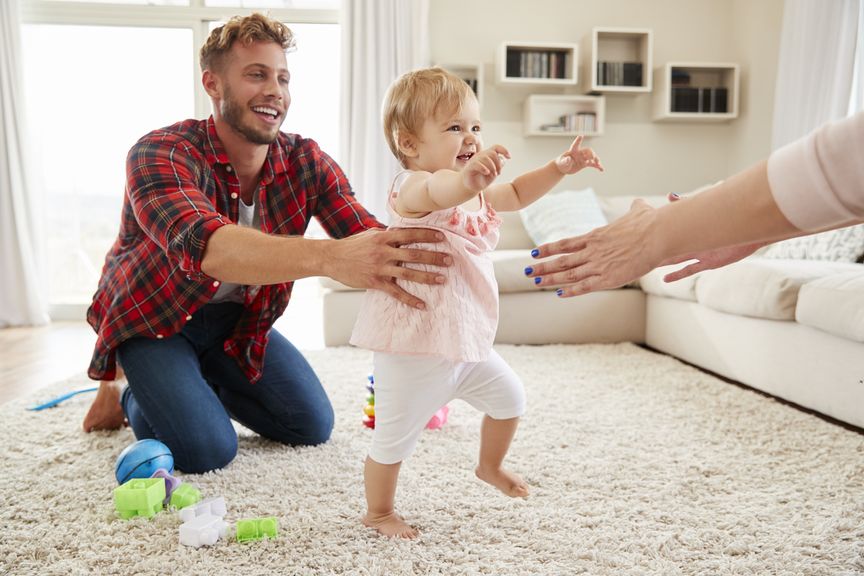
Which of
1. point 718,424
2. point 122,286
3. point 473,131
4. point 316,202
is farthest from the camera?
point 718,424

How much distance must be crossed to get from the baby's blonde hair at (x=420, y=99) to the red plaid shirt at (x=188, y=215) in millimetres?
454

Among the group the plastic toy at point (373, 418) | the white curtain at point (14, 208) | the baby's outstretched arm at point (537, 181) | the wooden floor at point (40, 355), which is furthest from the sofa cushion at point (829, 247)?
the white curtain at point (14, 208)

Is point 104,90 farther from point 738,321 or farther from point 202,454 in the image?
point 738,321

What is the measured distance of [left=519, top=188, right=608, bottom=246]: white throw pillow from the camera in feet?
13.4

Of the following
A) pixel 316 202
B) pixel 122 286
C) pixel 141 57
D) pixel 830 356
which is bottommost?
pixel 830 356

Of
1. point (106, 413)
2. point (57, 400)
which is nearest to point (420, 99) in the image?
point (106, 413)

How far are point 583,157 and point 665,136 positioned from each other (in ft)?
13.8

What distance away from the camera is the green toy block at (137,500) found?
145cm

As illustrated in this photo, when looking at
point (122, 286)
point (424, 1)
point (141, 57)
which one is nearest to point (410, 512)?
point (122, 286)

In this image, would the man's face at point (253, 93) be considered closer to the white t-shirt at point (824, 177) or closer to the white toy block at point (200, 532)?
the white toy block at point (200, 532)

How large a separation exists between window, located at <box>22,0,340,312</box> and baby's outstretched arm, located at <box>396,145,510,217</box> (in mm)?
4039

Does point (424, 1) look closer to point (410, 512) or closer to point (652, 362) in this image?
point (652, 362)

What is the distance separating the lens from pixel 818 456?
1.82 meters

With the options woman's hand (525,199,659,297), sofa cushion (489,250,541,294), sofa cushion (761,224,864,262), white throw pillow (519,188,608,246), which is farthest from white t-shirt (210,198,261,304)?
white throw pillow (519,188,608,246)
